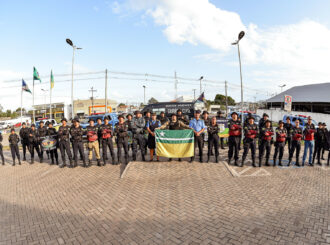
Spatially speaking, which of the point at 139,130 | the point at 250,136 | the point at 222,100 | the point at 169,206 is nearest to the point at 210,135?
the point at 250,136

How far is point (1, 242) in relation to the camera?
3834 millimetres

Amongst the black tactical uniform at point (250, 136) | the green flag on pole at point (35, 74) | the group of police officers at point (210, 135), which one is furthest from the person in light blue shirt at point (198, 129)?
the green flag on pole at point (35, 74)

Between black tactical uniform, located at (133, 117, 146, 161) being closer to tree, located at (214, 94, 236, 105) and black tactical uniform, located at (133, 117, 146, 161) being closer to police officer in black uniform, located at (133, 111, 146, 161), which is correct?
police officer in black uniform, located at (133, 111, 146, 161)

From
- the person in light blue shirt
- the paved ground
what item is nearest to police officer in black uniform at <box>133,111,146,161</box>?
the paved ground

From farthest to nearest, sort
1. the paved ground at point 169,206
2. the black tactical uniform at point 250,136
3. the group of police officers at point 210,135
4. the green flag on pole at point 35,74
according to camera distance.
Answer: the green flag on pole at point 35,74 < the group of police officers at point 210,135 < the black tactical uniform at point 250,136 < the paved ground at point 169,206

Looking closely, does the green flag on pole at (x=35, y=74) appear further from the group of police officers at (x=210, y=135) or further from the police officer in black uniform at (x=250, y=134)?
the police officer in black uniform at (x=250, y=134)

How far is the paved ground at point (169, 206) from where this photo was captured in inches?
149

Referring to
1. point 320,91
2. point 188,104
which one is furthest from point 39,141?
point 320,91

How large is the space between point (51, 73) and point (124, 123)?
979 inches

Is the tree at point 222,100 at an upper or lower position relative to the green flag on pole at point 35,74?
upper

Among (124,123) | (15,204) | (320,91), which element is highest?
(320,91)

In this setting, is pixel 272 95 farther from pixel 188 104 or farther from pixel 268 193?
pixel 268 193

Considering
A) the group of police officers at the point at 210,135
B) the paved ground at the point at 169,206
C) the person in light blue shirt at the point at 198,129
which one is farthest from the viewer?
the person in light blue shirt at the point at 198,129

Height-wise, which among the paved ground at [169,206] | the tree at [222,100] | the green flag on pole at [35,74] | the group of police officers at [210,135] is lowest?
the paved ground at [169,206]
